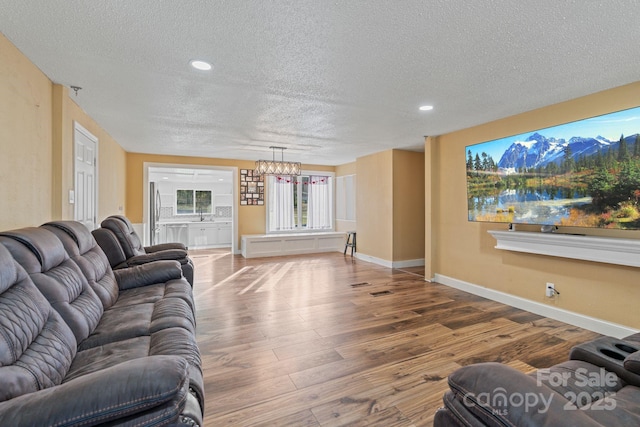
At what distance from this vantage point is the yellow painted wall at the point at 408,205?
5781 millimetres

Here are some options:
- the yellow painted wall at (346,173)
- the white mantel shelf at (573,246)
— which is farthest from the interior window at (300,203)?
the white mantel shelf at (573,246)

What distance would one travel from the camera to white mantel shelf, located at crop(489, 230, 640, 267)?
256 cm

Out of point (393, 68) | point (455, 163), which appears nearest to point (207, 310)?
point (393, 68)

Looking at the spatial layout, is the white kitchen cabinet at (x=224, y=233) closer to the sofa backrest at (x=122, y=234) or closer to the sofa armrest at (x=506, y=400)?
the sofa backrest at (x=122, y=234)

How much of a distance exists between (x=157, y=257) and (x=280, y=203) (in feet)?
15.5

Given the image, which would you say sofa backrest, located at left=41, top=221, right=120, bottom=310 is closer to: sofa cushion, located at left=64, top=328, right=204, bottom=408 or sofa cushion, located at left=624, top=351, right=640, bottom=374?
sofa cushion, located at left=64, top=328, right=204, bottom=408

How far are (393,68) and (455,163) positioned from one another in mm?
2550

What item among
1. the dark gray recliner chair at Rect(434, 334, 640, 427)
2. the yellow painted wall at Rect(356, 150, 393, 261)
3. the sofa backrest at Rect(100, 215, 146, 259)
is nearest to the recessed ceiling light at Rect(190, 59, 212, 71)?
the sofa backrest at Rect(100, 215, 146, 259)

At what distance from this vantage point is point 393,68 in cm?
236

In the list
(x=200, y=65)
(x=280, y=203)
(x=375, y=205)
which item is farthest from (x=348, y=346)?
(x=280, y=203)

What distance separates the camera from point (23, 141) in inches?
87.7

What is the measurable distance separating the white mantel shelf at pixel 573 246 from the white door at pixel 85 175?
16.1 feet

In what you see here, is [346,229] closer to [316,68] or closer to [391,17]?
[316,68]

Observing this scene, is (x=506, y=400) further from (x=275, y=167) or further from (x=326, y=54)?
(x=275, y=167)
